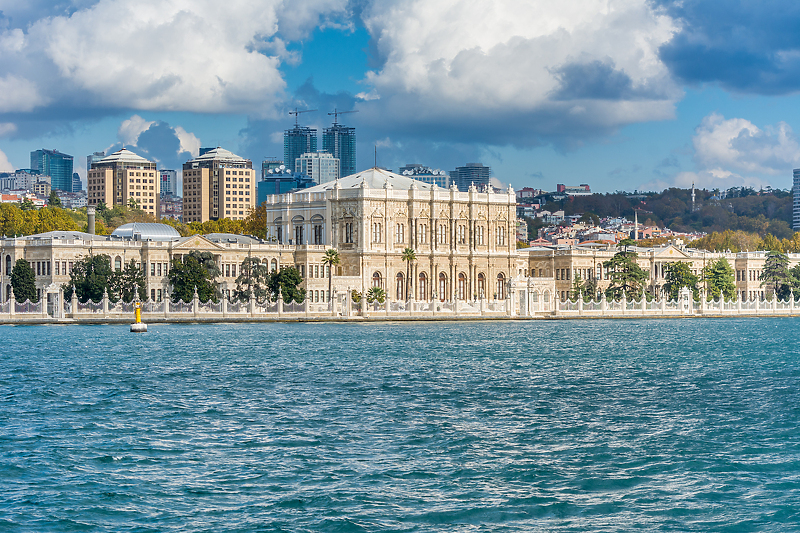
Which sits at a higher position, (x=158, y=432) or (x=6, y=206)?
(x=6, y=206)

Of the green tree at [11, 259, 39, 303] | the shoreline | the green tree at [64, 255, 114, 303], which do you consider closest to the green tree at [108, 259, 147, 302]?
the green tree at [64, 255, 114, 303]

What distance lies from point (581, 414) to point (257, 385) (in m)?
11.9

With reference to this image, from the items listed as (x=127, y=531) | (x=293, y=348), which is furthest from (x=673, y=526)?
(x=293, y=348)

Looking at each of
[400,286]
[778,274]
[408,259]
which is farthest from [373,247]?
[778,274]

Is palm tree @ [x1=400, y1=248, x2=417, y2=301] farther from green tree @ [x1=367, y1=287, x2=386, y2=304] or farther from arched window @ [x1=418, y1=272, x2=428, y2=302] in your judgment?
green tree @ [x1=367, y1=287, x2=386, y2=304]

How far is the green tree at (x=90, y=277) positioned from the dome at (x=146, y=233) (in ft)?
24.5

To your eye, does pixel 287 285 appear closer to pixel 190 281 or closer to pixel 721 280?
pixel 190 281

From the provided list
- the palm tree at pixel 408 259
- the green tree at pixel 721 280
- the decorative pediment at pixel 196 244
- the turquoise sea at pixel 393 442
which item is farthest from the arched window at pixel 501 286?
the turquoise sea at pixel 393 442

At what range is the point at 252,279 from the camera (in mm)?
88500

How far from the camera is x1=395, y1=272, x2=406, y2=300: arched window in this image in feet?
322

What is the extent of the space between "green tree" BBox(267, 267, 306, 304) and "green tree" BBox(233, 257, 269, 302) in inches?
27.2

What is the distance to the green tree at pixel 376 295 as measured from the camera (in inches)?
3483

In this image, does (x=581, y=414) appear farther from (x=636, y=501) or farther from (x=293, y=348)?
(x=293, y=348)

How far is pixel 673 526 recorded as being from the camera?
19250mm
